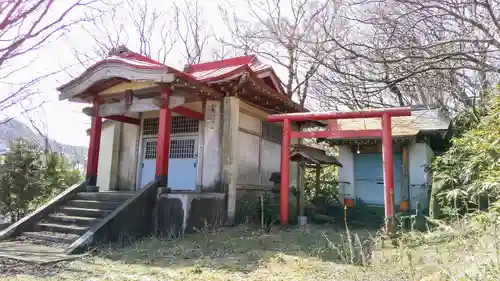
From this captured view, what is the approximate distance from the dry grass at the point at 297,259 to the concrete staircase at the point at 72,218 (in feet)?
3.95

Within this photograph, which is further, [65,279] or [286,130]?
[286,130]

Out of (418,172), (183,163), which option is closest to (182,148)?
(183,163)

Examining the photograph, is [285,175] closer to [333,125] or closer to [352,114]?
[333,125]

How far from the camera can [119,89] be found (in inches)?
377

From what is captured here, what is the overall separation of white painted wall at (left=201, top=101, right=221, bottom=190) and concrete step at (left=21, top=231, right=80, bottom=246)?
3269mm

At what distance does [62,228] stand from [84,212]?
0.62m

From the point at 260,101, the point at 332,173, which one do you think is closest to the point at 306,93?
the point at 332,173

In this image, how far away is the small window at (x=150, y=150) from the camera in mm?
10484

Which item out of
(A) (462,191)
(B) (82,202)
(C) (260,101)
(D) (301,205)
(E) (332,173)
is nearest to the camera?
(A) (462,191)

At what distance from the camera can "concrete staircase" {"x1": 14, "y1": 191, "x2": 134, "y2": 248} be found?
23.9 ft

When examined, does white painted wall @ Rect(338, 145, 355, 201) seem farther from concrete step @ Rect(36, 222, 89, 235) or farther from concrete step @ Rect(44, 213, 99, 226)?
concrete step @ Rect(36, 222, 89, 235)

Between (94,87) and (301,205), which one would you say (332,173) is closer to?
(301,205)

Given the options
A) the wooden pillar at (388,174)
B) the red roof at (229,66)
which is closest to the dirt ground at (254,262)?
the wooden pillar at (388,174)

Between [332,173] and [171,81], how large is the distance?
979cm
